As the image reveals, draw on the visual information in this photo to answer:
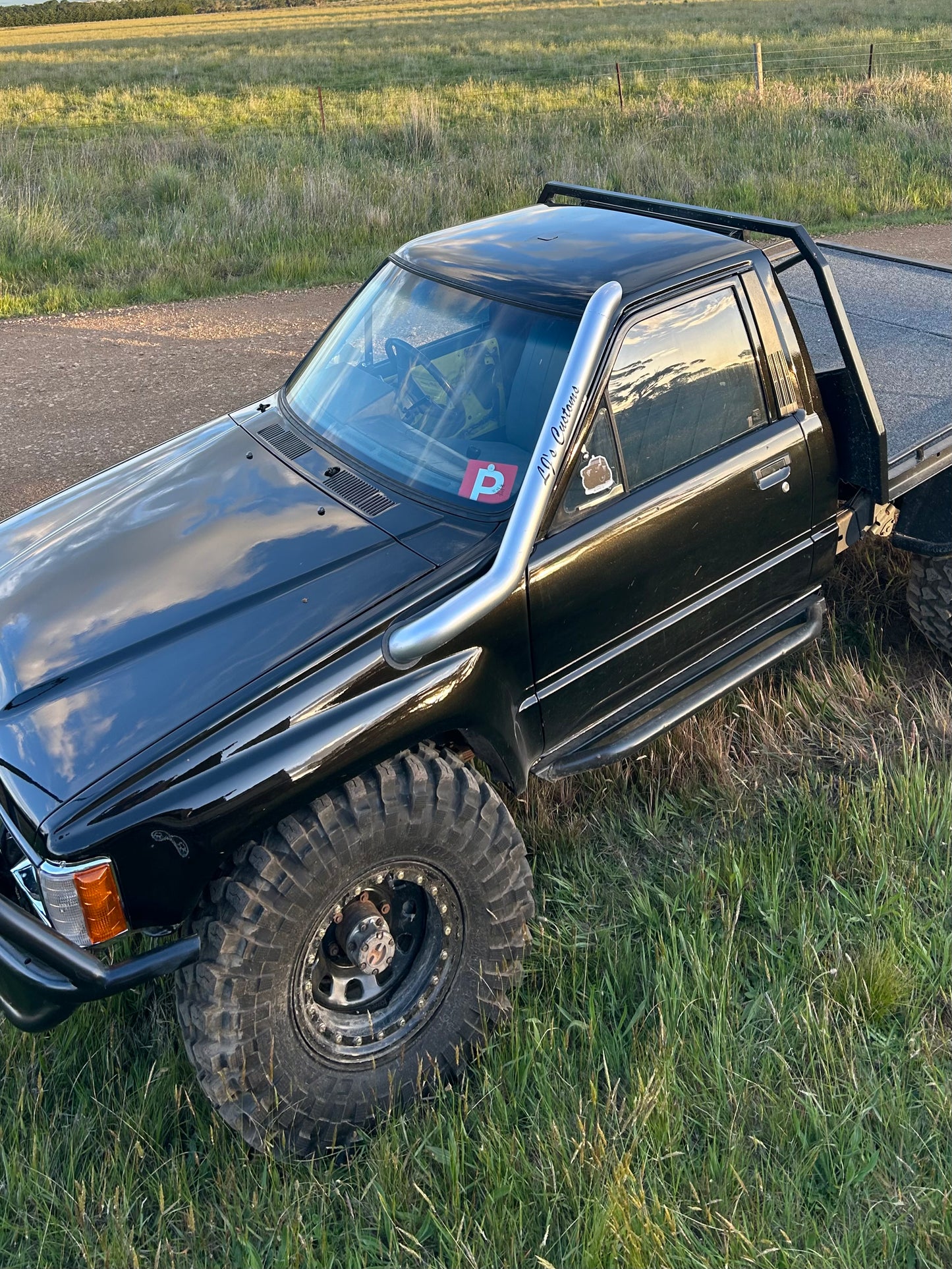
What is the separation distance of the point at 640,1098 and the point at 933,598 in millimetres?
2486

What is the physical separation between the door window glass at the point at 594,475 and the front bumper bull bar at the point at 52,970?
146 cm

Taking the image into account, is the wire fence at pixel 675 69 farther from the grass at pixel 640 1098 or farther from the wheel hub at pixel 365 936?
the wheel hub at pixel 365 936

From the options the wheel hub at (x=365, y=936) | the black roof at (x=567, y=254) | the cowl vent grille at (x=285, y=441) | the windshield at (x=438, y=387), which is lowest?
the wheel hub at (x=365, y=936)

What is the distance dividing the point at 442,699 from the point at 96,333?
6.79 meters

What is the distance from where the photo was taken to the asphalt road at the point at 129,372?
20.5 feet

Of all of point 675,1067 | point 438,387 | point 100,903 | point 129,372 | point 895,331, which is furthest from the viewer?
point 129,372

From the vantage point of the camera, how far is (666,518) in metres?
3.07

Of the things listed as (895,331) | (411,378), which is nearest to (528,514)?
(411,378)

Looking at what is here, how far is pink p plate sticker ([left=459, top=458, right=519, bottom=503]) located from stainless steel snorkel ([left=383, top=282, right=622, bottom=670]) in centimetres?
8

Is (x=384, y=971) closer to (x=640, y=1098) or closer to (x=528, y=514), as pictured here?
(x=640, y=1098)

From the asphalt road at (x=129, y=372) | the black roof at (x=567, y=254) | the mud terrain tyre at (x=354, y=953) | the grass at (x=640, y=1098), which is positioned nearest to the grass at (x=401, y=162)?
the asphalt road at (x=129, y=372)

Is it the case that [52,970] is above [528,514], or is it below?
below

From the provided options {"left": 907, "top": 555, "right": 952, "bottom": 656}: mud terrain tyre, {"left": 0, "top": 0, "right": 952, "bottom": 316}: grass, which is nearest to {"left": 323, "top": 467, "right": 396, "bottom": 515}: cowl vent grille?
{"left": 907, "top": 555, "right": 952, "bottom": 656}: mud terrain tyre

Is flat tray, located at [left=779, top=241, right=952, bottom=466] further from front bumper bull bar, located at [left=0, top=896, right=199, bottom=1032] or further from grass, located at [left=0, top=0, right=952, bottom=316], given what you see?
grass, located at [left=0, top=0, right=952, bottom=316]
